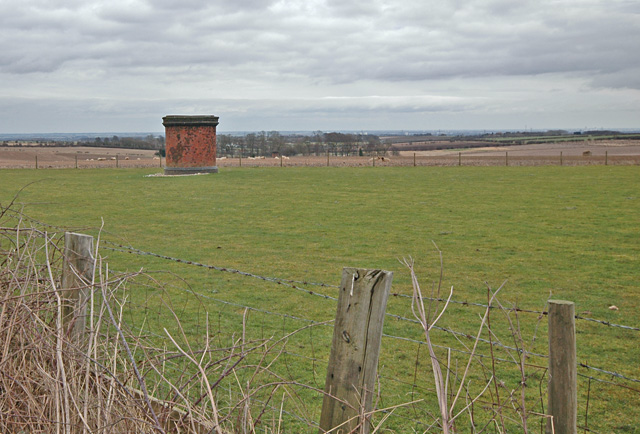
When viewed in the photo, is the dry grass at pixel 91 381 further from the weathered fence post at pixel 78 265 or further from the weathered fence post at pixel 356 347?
the weathered fence post at pixel 356 347

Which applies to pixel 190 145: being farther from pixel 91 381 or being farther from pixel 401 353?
pixel 91 381

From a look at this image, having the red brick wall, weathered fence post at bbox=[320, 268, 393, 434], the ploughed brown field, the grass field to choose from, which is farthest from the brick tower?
weathered fence post at bbox=[320, 268, 393, 434]

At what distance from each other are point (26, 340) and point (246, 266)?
6.61 m

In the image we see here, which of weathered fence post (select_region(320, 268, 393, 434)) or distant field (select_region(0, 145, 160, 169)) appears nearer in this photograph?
weathered fence post (select_region(320, 268, 393, 434))

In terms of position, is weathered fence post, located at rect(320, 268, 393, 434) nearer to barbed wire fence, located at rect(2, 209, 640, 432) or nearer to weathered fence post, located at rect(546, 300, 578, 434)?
weathered fence post, located at rect(546, 300, 578, 434)

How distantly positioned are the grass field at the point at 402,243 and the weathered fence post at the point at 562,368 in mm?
275

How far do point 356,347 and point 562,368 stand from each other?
0.88 meters

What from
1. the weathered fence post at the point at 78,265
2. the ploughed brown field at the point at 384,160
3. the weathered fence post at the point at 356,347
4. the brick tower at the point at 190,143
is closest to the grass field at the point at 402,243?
the weathered fence post at the point at 78,265

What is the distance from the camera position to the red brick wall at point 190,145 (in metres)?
31.7

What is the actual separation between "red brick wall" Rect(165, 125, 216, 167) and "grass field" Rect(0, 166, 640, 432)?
6591 millimetres

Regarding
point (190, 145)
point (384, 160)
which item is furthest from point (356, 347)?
point (384, 160)

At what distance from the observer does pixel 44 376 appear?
3.28 meters

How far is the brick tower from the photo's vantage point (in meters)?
31.4

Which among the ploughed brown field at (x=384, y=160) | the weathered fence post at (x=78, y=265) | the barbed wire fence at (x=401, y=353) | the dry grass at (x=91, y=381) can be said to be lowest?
the barbed wire fence at (x=401, y=353)
